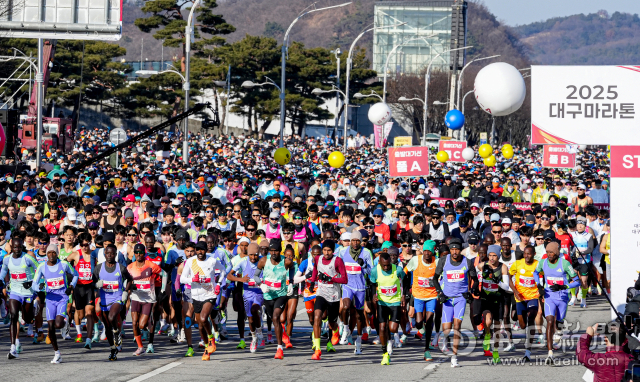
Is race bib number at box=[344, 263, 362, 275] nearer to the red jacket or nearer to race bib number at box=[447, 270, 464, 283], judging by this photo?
race bib number at box=[447, 270, 464, 283]

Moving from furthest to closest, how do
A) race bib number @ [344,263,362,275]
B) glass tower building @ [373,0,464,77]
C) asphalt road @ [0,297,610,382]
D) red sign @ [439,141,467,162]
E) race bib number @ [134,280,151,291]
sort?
1. glass tower building @ [373,0,464,77]
2. red sign @ [439,141,467,162]
3. race bib number @ [344,263,362,275]
4. race bib number @ [134,280,151,291]
5. asphalt road @ [0,297,610,382]

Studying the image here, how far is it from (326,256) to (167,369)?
8.50ft

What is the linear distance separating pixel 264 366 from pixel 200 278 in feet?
4.72

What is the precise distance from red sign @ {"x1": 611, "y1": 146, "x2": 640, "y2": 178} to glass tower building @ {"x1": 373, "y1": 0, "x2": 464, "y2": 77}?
434ft

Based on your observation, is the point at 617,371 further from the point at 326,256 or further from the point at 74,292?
the point at 74,292

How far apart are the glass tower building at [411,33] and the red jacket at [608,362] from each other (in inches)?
5340

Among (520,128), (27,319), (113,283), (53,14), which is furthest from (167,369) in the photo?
(520,128)

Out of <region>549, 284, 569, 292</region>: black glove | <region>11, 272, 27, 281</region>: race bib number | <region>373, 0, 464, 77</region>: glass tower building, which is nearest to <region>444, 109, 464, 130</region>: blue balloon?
<region>549, 284, 569, 292</region>: black glove

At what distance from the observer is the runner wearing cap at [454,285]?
12.8m

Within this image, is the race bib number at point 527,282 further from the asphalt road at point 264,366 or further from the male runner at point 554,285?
the asphalt road at point 264,366

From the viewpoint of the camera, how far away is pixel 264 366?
489 inches

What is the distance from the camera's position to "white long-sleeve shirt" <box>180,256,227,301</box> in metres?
12.8

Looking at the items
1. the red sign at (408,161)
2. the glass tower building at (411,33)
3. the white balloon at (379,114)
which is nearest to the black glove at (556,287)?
the red sign at (408,161)

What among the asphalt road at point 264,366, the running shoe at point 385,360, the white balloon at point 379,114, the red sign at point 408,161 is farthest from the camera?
the white balloon at point 379,114
